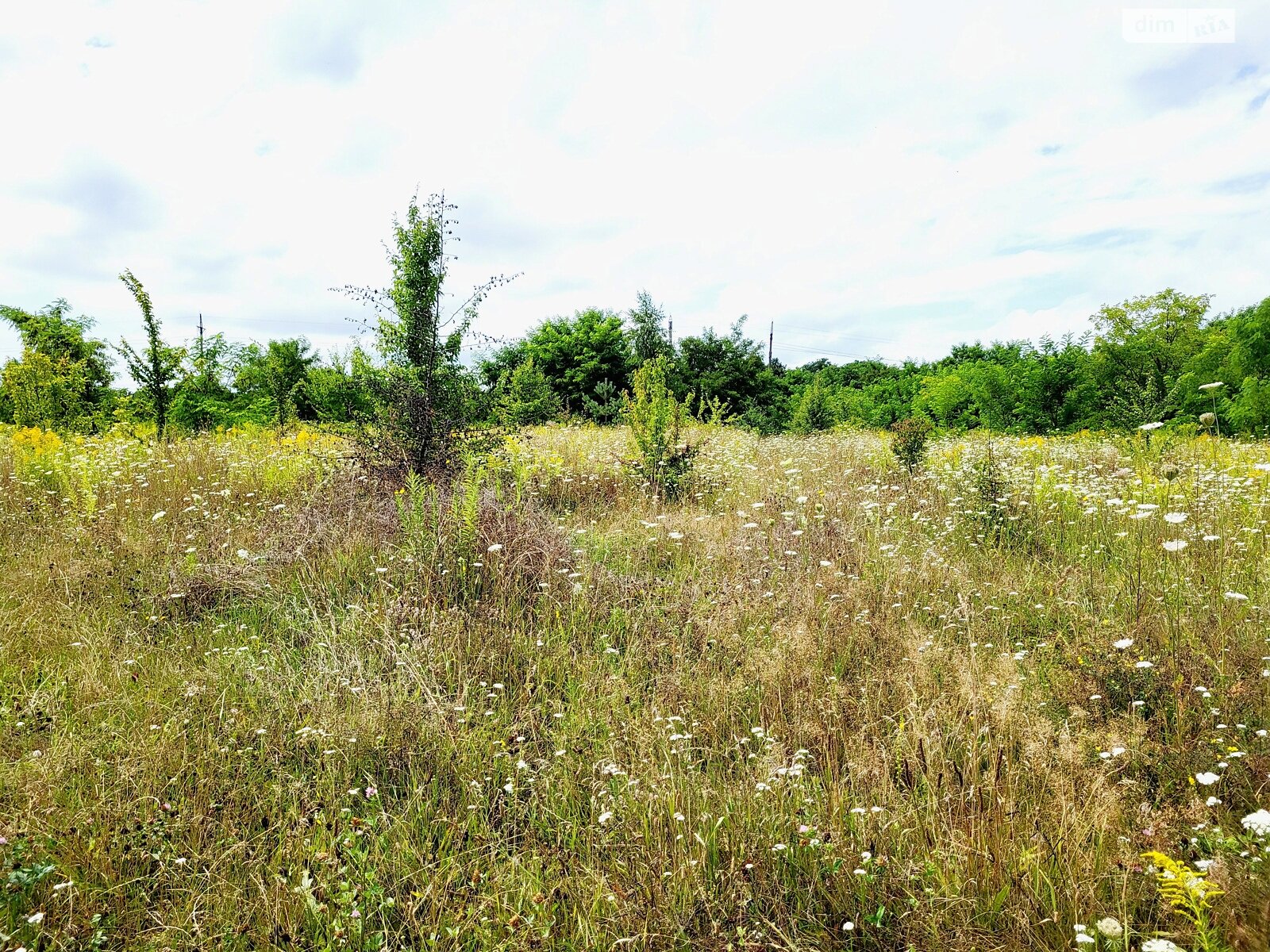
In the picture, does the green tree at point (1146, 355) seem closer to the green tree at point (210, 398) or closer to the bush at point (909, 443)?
the bush at point (909, 443)

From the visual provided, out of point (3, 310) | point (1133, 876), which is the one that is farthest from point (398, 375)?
point (3, 310)

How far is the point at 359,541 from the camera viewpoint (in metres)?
4.87

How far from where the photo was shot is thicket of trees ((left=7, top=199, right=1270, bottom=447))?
746 centimetres

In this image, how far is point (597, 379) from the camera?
3120 cm

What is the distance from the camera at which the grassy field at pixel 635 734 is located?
1926 millimetres

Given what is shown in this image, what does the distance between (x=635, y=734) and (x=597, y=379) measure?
1146 inches

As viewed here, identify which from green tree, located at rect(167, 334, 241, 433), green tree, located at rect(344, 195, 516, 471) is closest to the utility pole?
green tree, located at rect(167, 334, 241, 433)

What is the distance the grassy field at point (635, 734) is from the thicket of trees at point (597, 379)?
175 cm

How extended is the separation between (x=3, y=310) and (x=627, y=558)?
36.0 metres

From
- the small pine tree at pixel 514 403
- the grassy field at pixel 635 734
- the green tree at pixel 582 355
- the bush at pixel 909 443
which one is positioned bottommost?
the grassy field at pixel 635 734

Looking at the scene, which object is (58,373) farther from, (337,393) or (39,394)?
(337,393)

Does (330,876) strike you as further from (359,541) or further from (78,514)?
(78,514)

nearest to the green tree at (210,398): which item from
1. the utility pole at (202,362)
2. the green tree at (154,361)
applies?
the utility pole at (202,362)

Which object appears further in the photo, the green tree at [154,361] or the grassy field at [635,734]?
the green tree at [154,361]
